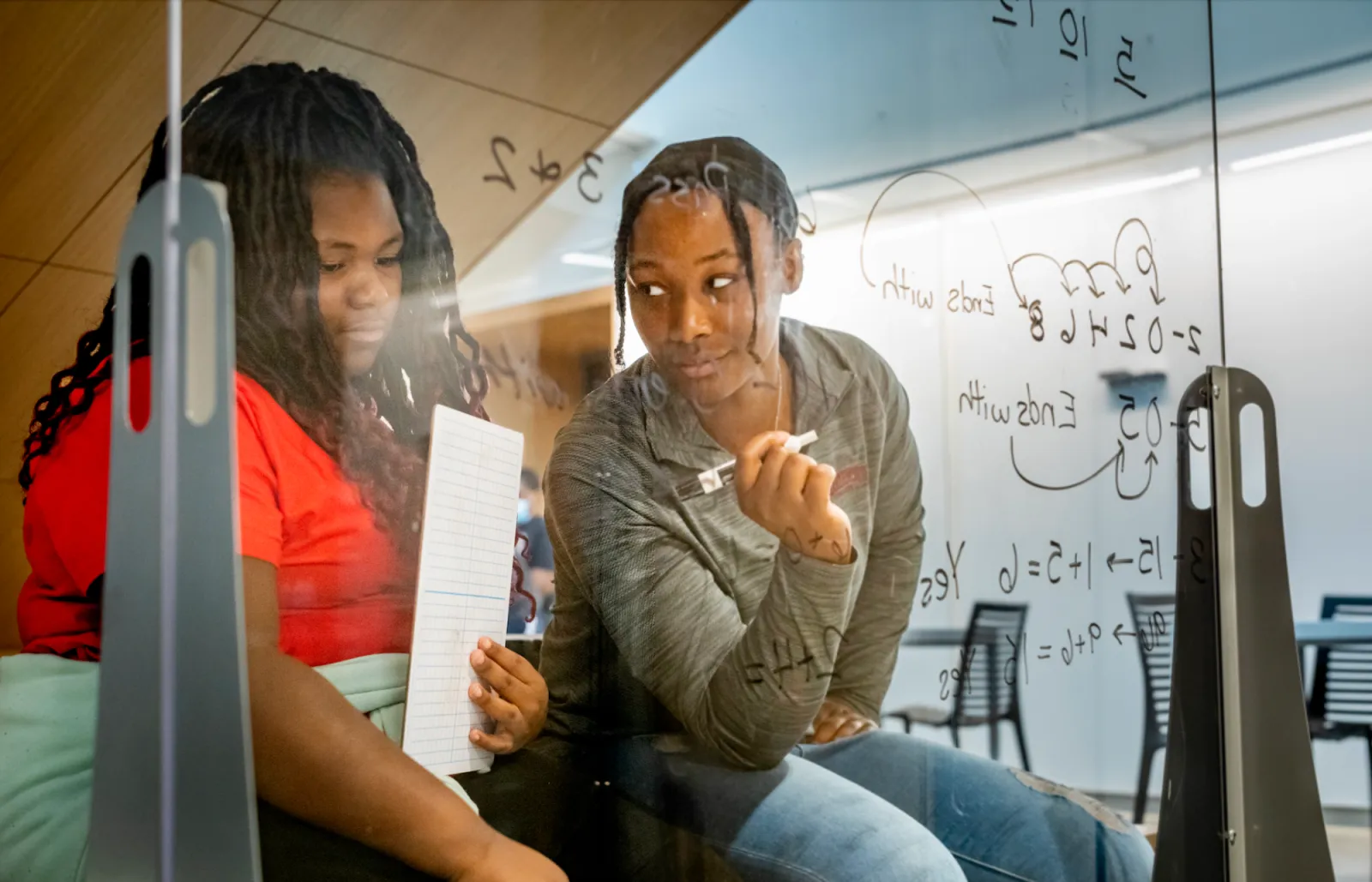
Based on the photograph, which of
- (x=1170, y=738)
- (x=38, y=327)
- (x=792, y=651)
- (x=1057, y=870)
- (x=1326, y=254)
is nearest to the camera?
(x=38, y=327)

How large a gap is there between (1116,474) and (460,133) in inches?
36.0

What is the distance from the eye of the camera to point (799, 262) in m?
1.08

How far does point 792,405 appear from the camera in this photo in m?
1.07

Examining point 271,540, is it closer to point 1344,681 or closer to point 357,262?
point 357,262

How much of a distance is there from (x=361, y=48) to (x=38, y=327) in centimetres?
28

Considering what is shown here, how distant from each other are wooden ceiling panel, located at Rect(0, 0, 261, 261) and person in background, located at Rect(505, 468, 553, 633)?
35 cm

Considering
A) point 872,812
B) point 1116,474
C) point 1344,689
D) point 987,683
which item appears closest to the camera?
point 872,812

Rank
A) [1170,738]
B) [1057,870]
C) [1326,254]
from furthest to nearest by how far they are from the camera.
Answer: [1326,254]
[1170,738]
[1057,870]

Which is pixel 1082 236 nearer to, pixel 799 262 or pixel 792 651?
pixel 799 262

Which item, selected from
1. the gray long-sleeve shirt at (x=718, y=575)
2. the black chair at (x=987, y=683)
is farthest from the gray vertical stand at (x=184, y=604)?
the black chair at (x=987, y=683)

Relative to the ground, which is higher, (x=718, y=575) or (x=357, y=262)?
(x=357, y=262)

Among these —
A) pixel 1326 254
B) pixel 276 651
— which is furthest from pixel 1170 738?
pixel 276 651

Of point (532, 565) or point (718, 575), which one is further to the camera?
point (718, 575)

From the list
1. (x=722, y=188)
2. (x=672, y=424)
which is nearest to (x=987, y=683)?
(x=672, y=424)
